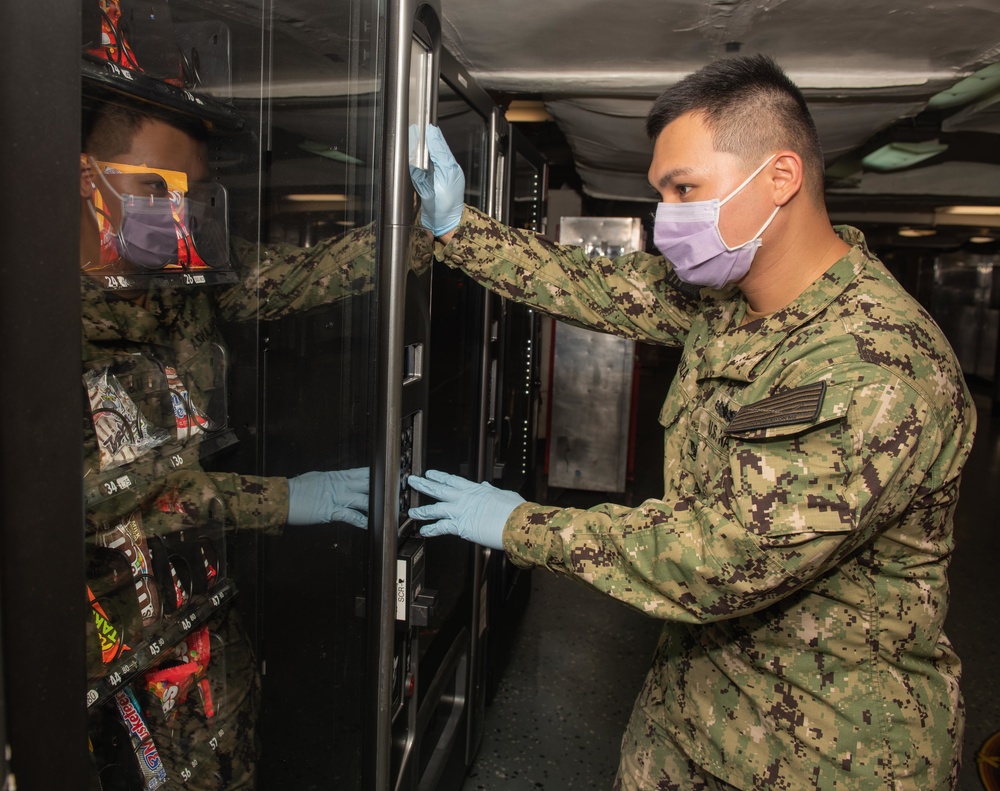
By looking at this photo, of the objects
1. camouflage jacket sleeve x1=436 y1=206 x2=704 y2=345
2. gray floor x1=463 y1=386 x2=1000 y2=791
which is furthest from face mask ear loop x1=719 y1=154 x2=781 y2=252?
gray floor x1=463 y1=386 x2=1000 y2=791

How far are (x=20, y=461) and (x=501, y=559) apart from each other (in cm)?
229

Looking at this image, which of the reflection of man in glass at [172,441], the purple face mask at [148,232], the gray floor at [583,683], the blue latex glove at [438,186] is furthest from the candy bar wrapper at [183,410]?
the gray floor at [583,683]

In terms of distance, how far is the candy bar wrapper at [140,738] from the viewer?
4.17ft

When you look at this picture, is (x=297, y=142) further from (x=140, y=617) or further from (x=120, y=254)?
(x=140, y=617)

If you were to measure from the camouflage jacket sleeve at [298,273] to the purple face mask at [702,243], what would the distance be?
0.57 metres

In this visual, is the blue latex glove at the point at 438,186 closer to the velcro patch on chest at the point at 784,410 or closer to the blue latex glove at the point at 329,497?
the blue latex glove at the point at 329,497

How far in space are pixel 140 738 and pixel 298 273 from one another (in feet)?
2.71

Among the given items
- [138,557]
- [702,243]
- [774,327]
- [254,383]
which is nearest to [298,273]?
[254,383]

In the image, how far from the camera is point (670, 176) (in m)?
1.47

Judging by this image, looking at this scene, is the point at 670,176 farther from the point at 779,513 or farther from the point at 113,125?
the point at 113,125

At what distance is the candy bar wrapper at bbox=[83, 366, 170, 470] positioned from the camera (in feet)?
3.86

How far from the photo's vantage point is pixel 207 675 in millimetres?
1461

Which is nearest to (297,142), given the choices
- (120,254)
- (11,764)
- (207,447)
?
(120,254)

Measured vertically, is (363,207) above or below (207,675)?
above
